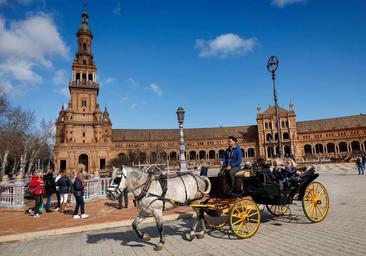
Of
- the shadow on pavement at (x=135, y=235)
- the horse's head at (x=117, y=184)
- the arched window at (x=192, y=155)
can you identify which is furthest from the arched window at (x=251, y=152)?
the horse's head at (x=117, y=184)

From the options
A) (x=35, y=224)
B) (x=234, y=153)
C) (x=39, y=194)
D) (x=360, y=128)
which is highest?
(x=360, y=128)

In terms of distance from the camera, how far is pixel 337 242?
15.0 feet

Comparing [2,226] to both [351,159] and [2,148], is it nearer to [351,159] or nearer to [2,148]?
[2,148]

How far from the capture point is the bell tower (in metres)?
58.1

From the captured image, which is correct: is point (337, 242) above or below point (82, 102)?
below

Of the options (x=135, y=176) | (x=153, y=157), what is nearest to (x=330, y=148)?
(x=153, y=157)

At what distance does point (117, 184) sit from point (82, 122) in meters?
62.0

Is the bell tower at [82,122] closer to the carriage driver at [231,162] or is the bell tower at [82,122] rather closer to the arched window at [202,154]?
the arched window at [202,154]

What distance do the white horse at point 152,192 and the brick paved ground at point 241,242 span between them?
0.46m

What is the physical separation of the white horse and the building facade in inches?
1673

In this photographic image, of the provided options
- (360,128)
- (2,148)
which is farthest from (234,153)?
(360,128)

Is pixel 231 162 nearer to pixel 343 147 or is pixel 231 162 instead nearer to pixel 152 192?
pixel 152 192

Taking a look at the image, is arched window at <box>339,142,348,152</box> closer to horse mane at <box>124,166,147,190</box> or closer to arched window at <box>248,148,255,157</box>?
arched window at <box>248,148,255,157</box>

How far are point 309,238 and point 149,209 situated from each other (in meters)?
3.56
